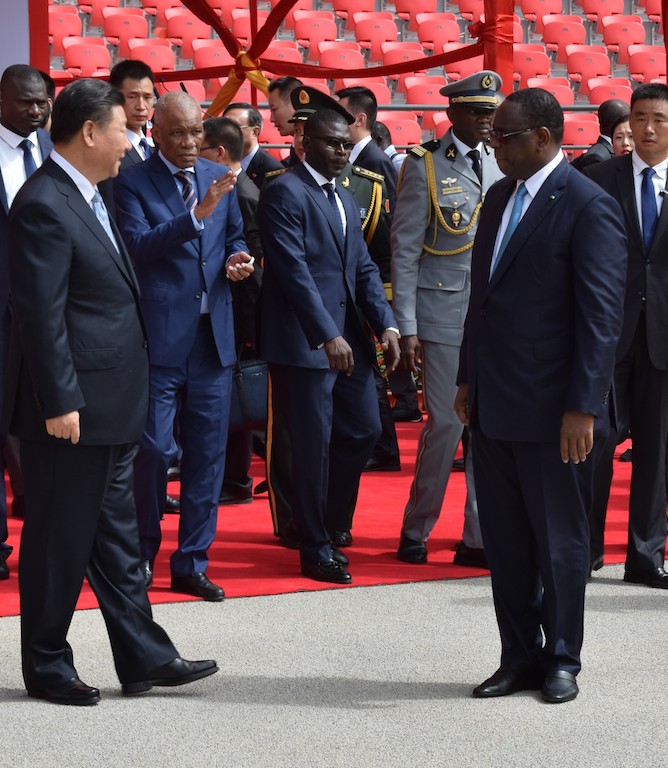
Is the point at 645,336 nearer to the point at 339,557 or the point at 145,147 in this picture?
the point at 339,557

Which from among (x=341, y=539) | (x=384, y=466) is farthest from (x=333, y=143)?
(x=384, y=466)

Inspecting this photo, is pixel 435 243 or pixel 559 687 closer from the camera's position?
pixel 559 687

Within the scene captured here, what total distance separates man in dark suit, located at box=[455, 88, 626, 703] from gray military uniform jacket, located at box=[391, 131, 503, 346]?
4.63 ft

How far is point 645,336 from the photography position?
500 cm

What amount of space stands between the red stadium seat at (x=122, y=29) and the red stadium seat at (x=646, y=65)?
551cm

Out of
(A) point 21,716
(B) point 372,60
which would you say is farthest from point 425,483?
(B) point 372,60

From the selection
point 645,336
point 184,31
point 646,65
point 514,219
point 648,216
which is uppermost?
point 184,31

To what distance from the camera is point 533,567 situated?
3838 millimetres

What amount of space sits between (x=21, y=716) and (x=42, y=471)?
0.62m

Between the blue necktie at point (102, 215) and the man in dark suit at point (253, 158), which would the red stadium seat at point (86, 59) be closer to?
the man in dark suit at point (253, 158)

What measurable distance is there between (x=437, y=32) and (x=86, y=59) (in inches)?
158

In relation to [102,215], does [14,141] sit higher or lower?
higher

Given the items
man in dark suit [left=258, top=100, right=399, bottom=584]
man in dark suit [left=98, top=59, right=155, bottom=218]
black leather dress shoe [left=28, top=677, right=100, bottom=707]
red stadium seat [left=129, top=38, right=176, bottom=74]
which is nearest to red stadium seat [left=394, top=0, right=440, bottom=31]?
red stadium seat [left=129, top=38, right=176, bottom=74]

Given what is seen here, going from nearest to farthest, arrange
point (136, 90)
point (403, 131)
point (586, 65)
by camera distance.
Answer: point (136, 90), point (403, 131), point (586, 65)
